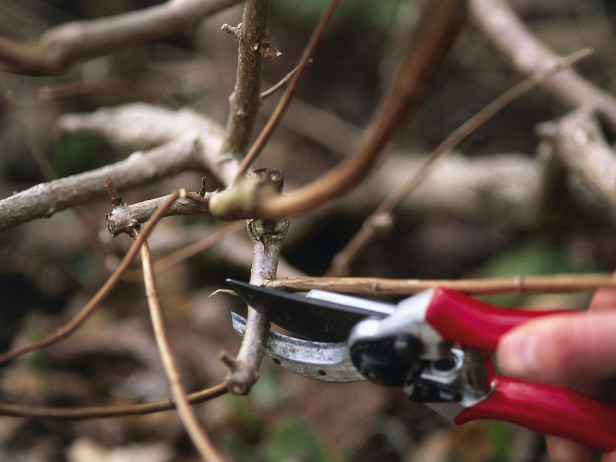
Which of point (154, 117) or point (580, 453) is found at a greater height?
point (154, 117)

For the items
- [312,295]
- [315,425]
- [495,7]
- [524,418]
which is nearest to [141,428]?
[315,425]

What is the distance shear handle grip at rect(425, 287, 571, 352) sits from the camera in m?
0.88

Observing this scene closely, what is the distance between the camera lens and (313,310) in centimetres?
93

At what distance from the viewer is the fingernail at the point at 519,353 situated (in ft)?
2.68

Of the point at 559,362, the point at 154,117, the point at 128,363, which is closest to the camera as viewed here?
the point at 559,362

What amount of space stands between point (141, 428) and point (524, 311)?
4.50ft

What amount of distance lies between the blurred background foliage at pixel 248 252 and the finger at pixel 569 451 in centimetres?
36

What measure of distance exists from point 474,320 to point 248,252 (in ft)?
3.80

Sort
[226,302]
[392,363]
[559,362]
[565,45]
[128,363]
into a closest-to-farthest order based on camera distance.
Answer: [559,362], [392,363], [128,363], [226,302], [565,45]

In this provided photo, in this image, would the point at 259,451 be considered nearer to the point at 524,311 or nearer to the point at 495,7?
the point at 524,311

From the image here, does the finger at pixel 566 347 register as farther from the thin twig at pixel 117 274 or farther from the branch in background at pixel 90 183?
the branch in background at pixel 90 183

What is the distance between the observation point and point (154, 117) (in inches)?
69.2

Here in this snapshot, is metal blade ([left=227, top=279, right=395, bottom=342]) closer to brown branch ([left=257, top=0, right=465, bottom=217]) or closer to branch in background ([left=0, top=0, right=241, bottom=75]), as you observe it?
brown branch ([left=257, top=0, right=465, bottom=217])

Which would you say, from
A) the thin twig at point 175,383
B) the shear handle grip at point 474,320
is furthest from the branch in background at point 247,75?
the shear handle grip at point 474,320
